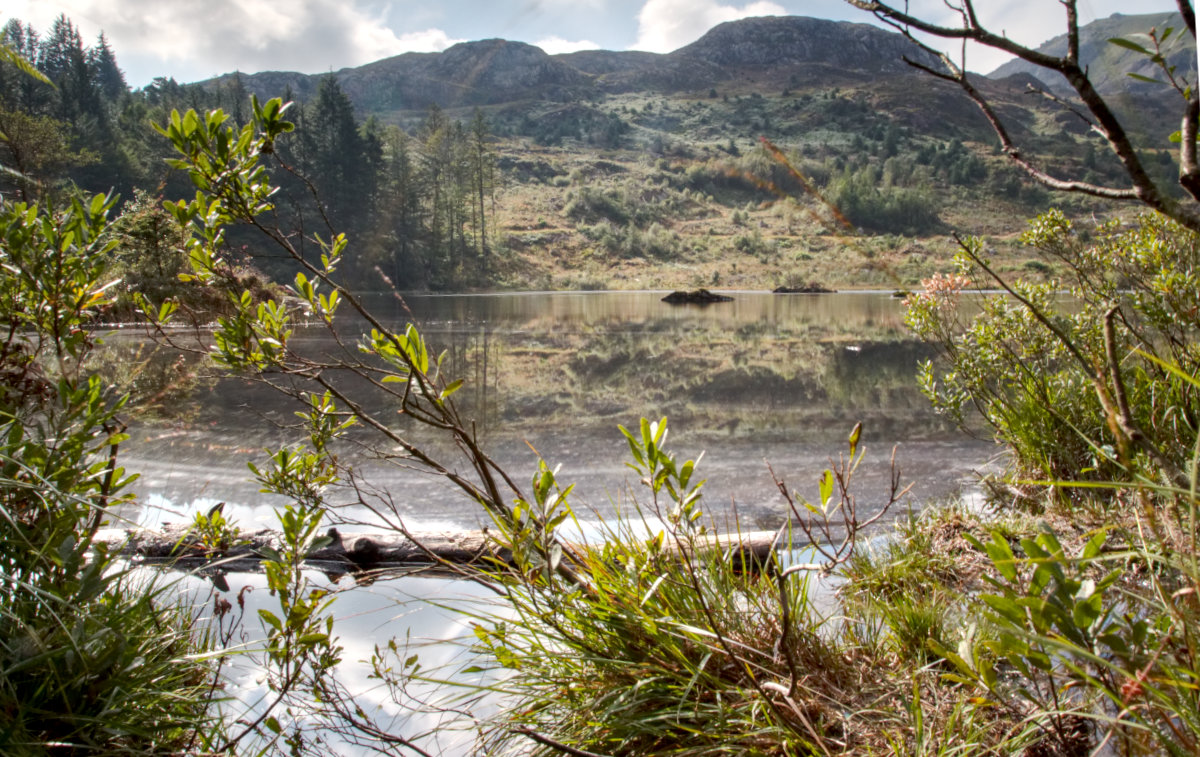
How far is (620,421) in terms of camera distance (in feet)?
20.9

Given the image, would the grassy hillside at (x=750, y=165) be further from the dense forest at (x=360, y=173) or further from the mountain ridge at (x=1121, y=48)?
the dense forest at (x=360, y=173)

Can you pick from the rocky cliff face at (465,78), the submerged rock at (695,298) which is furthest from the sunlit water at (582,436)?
the rocky cliff face at (465,78)

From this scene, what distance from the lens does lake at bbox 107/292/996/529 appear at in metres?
4.38

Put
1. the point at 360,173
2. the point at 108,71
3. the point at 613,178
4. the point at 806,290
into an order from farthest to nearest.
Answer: the point at 108,71 → the point at 613,178 → the point at 360,173 → the point at 806,290

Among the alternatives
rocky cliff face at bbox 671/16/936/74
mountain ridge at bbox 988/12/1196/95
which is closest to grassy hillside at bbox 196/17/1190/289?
mountain ridge at bbox 988/12/1196/95

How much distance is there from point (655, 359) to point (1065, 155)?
196 ft

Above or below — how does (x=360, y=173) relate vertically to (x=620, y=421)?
above

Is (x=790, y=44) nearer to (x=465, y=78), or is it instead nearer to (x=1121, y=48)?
(x=465, y=78)

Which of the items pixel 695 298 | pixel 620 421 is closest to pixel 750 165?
pixel 695 298

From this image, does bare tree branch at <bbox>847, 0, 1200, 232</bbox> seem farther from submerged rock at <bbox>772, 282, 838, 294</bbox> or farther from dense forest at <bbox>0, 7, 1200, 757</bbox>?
submerged rock at <bbox>772, 282, 838, 294</bbox>

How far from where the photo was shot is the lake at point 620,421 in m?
4.38

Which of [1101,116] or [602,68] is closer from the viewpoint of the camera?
[1101,116]

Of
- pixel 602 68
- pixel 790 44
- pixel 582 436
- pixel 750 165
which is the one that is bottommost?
pixel 582 436

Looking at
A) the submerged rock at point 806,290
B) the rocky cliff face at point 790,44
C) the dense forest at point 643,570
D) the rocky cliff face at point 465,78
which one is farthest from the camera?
the rocky cliff face at point 790,44
